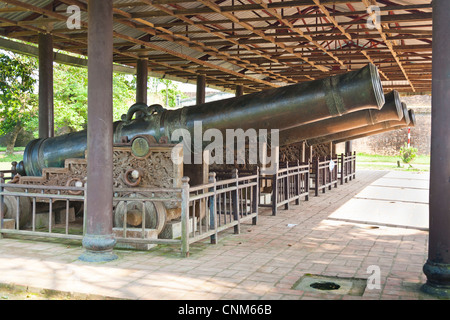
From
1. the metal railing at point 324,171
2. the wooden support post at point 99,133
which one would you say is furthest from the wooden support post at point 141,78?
the wooden support post at point 99,133

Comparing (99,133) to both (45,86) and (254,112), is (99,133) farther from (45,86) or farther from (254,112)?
(45,86)

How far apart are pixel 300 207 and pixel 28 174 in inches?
205

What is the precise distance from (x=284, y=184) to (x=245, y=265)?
4665 mm

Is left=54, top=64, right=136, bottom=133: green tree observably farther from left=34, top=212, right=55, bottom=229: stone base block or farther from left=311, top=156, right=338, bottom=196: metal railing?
left=34, top=212, right=55, bottom=229: stone base block

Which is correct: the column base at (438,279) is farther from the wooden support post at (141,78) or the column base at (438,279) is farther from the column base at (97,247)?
the wooden support post at (141,78)

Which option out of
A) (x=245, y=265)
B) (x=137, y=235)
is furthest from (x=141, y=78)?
(x=245, y=265)

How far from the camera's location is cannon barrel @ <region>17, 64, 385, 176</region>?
5.77 metres

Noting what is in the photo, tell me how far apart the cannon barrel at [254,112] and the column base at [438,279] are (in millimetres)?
2146

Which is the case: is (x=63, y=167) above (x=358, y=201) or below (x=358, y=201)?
above

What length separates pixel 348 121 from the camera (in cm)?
1050

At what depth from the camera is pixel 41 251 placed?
5859 millimetres

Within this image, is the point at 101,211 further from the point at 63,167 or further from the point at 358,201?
the point at 358,201

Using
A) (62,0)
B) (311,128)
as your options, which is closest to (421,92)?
(311,128)

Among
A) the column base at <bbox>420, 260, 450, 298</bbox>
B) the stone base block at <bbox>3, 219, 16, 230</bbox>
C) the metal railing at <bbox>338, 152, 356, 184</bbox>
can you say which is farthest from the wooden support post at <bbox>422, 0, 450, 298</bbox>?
the metal railing at <bbox>338, 152, 356, 184</bbox>
